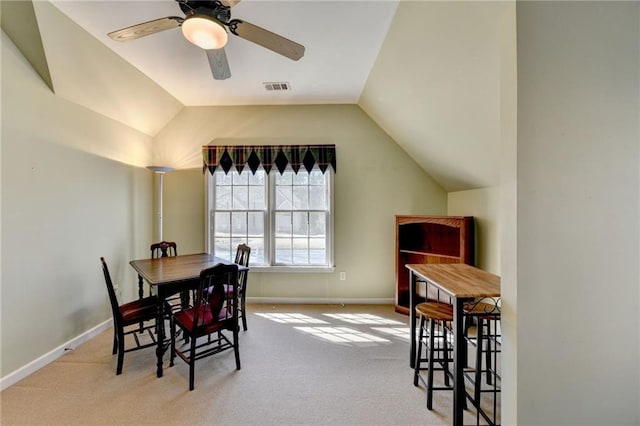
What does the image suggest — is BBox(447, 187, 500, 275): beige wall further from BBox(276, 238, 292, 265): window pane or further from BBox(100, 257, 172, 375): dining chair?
BBox(100, 257, 172, 375): dining chair

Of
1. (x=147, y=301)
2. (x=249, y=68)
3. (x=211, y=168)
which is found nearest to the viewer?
(x=147, y=301)

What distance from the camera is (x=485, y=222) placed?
114 inches

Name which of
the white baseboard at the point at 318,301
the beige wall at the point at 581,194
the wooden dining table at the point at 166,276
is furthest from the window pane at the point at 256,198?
the beige wall at the point at 581,194

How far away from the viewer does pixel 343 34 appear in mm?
2238

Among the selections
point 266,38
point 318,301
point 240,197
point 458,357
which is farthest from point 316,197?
point 458,357

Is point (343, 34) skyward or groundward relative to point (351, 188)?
skyward

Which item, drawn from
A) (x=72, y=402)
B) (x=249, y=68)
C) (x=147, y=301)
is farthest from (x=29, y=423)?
(x=249, y=68)

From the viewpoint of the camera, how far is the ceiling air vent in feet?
10.3

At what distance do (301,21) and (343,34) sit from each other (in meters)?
0.38

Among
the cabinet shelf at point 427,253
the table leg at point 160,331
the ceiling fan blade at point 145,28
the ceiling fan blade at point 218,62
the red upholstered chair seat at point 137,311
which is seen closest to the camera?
the ceiling fan blade at point 145,28

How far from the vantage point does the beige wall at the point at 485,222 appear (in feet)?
8.85

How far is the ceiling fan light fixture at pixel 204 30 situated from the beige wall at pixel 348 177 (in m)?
2.23

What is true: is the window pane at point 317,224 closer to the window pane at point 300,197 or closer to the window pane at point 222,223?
the window pane at point 300,197

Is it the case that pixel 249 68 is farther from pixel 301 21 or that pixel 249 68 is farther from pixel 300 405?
pixel 300 405
